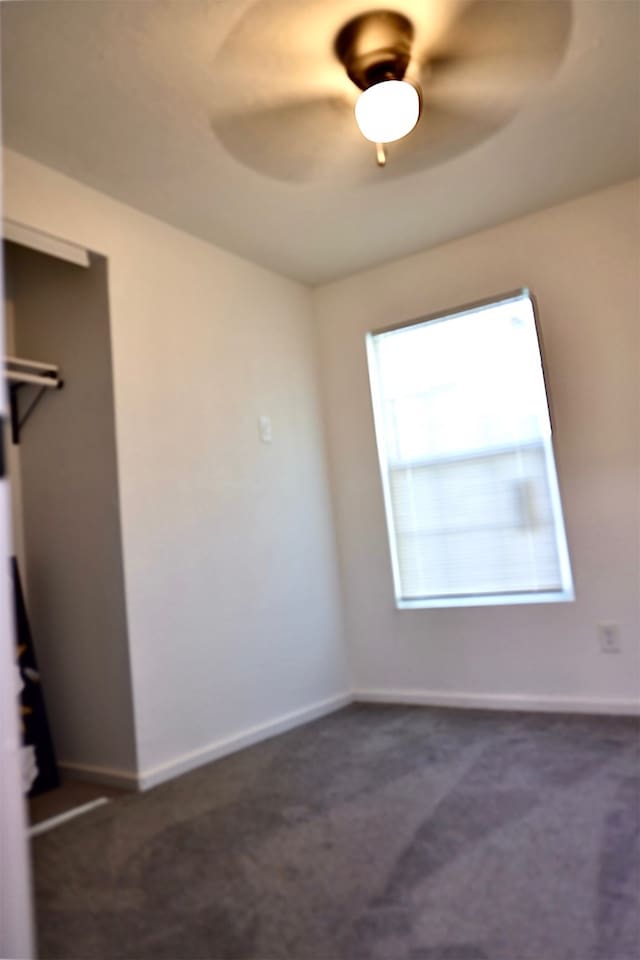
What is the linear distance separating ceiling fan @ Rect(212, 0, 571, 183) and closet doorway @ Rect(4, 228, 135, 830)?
0.88 metres

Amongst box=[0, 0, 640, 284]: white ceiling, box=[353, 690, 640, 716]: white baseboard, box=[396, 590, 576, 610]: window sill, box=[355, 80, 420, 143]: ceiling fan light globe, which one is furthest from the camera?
box=[396, 590, 576, 610]: window sill

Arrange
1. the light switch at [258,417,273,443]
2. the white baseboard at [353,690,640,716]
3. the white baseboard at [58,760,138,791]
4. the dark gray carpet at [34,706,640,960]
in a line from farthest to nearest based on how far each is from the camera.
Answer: the light switch at [258,417,273,443], the white baseboard at [353,690,640,716], the white baseboard at [58,760,138,791], the dark gray carpet at [34,706,640,960]

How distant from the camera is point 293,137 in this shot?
2303mm

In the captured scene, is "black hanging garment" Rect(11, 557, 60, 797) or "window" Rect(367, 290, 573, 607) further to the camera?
"window" Rect(367, 290, 573, 607)

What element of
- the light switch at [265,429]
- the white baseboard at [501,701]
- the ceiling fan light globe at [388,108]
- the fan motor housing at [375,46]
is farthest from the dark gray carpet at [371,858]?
the fan motor housing at [375,46]

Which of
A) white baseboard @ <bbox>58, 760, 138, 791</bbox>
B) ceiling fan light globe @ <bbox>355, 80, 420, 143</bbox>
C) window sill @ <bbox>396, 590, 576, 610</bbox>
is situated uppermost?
ceiling fan light globe @ <bbox>355, 80, 420, 143</bbox>

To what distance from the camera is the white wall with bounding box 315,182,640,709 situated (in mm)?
2859

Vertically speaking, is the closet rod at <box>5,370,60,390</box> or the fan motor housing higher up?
the fan motor housing

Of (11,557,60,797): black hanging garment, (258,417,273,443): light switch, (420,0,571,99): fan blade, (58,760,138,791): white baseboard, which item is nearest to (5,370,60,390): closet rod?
(11,557,60,797): black hanging garment

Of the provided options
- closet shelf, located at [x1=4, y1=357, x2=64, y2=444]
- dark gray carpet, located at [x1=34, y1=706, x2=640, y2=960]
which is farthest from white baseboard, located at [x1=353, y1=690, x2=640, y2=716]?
closet shelf, located at [x1=4, y1=357, x2=64, y2=444]

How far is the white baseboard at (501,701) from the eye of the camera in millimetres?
2824

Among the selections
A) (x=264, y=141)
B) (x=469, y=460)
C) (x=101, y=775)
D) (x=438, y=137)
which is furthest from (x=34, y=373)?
(x=469, y=460)

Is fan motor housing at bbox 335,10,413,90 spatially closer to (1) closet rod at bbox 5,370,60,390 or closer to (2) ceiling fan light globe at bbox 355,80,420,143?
(2) ceiling fan light globe at bbox 355,80,420,143

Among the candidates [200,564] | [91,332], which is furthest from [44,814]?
[91,332]
